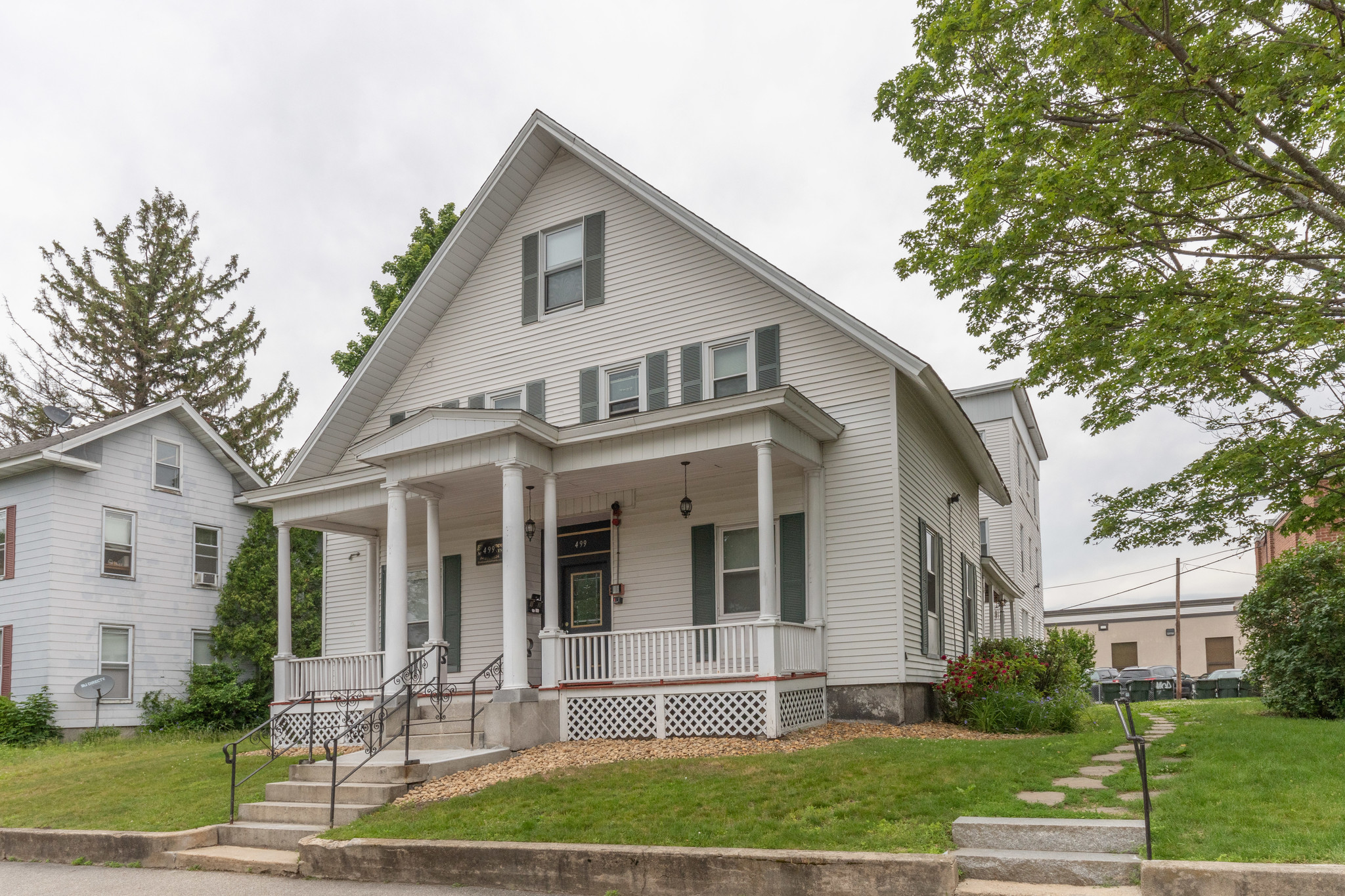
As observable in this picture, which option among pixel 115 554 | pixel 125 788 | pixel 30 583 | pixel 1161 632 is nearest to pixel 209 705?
pixel 115 554

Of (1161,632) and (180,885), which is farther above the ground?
(180,885)

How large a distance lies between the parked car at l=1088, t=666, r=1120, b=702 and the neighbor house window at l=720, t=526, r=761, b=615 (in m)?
19.7

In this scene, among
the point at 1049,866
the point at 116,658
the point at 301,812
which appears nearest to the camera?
the point at 1049,866

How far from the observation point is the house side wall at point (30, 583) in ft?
69.2

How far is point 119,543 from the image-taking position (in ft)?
75.6

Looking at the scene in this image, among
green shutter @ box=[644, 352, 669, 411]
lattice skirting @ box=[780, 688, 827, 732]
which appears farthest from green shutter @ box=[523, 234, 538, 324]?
lattice skirting @ box=[780, 688, 827, 732]

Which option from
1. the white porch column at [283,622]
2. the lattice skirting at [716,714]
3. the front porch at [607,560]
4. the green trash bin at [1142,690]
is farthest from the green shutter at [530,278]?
the green trash bin at [1142,690]

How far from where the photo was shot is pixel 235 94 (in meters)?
15.1

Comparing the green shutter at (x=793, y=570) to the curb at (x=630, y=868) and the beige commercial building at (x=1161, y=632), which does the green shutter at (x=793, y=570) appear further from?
the beige commercial building at (x=1161, y=632)

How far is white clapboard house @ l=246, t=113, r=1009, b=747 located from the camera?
1295 centimetres

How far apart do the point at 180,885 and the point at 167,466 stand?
18.4m

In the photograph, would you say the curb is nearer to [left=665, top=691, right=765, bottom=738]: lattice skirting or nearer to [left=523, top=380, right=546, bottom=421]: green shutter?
[left=665, top=691, right=765, bottom=738]: lattice skirting

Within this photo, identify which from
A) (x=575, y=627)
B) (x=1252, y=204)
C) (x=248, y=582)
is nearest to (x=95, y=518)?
(x=248, y=582)

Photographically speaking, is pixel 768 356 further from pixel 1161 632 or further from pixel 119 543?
pixel 1161 632
